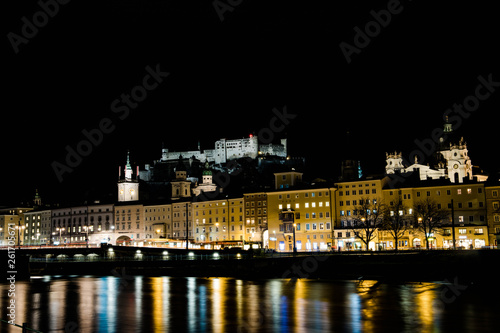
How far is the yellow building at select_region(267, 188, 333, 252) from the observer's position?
268 ft

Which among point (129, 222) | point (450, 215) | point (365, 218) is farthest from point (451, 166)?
point (129, 222)

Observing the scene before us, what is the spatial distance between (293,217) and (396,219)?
17624mm

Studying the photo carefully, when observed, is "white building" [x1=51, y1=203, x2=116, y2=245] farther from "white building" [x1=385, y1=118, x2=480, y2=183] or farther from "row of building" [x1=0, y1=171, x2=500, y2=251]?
"white building" [x1=385, y1=118, x2=480, y2=183]

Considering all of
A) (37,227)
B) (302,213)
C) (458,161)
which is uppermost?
(458,161)

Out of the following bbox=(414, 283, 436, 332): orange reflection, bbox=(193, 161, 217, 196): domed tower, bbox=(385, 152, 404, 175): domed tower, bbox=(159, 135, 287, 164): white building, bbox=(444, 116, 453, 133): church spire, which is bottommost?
bbox=(414, 283, 436, 332): orange reflection

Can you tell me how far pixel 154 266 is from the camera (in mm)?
60750

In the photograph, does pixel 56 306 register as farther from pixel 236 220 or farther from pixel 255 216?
pixel 236 220

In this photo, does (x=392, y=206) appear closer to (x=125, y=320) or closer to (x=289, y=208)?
(x=289, y=208)

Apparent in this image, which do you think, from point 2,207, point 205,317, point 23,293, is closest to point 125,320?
Result: point 205,317

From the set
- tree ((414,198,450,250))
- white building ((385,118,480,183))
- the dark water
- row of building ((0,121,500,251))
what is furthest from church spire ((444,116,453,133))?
the dark water

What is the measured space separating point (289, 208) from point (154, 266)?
96.6 feet

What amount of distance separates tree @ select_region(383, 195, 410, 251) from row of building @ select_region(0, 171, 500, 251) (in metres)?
0.58

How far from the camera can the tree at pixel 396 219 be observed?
231 feet

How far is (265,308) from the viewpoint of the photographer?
91.3ft
